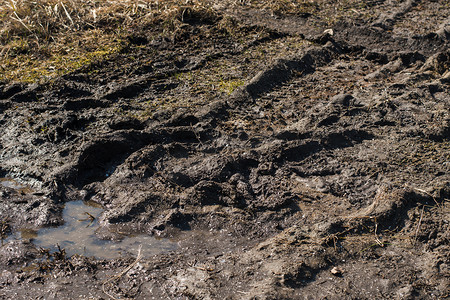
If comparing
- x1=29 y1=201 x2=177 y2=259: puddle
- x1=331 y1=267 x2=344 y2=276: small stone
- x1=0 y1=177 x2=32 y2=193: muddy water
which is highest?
x1=331 y1=267 x2=344 y2=276: small stone

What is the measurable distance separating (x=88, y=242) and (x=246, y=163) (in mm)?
1371

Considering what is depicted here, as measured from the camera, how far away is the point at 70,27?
5.77 m

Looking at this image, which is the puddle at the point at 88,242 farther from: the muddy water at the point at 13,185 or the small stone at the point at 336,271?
the small stone at the point at 336,271

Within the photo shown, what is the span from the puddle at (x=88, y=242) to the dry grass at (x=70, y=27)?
85.9 inches

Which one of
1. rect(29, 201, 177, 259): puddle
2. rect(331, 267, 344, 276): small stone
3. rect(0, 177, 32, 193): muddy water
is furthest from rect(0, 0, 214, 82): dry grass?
rect(331, 267, 344, 276): small stone

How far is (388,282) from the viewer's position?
2.67 m

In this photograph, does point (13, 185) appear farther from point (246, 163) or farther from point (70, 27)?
point (70, 27)

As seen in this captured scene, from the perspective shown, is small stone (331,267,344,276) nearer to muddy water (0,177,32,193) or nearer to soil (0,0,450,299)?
soil (0,0,450,299)

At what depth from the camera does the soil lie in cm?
282

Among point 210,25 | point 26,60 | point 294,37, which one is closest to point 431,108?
point 294,37

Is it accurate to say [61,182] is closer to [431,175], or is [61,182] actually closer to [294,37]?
[431,175]

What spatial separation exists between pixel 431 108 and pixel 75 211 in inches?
129

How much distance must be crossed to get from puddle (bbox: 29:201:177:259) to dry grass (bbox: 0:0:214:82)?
7.16 ft

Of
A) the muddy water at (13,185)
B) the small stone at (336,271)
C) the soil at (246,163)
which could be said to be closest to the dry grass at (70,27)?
the soil at (246,163)
